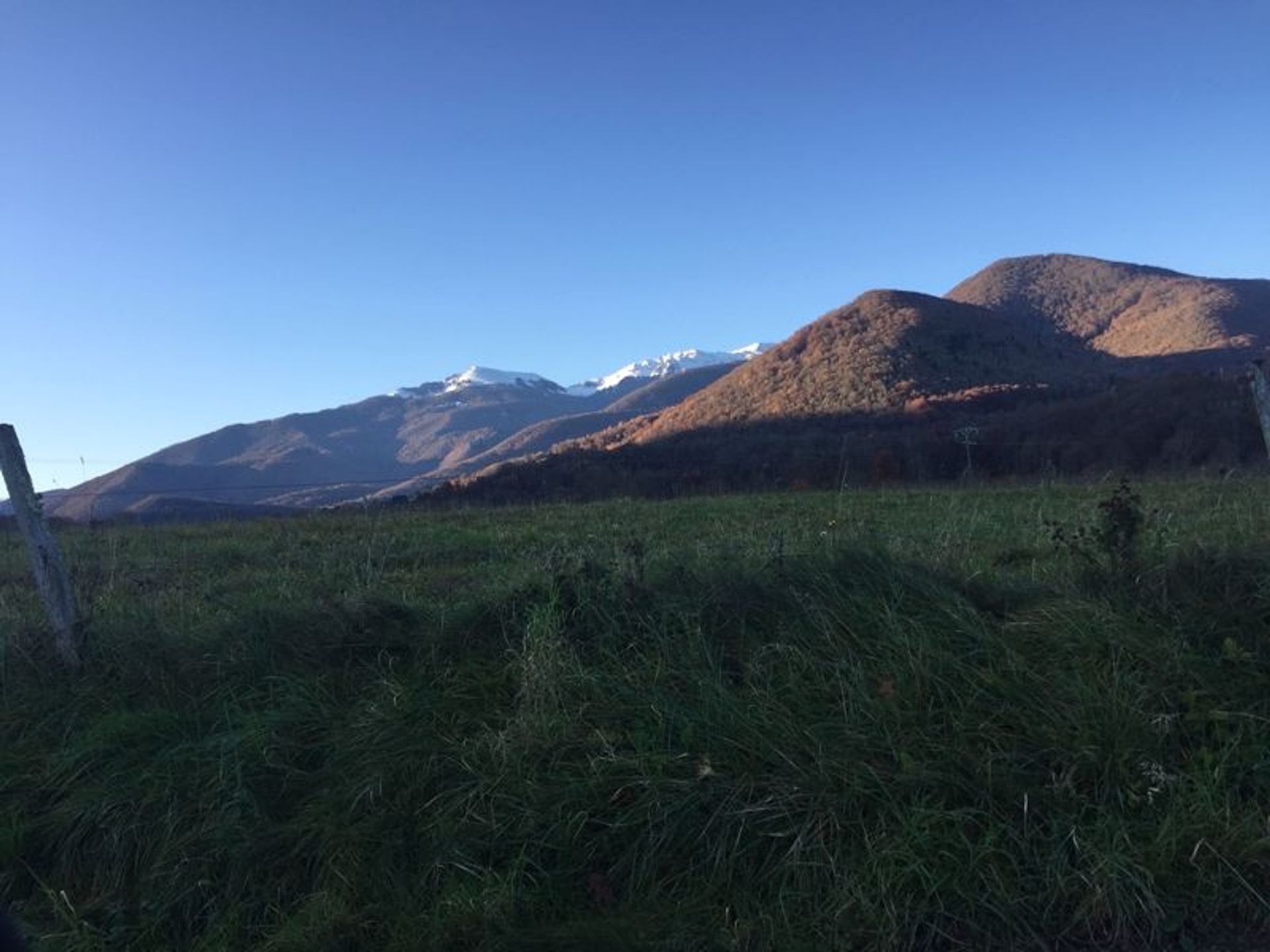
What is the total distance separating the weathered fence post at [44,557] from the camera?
18.2ft

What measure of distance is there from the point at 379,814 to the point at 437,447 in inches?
5193

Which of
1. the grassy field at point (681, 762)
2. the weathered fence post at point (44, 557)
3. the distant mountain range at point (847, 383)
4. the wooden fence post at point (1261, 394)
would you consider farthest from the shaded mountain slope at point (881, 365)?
the grassy field at point (681, 762)

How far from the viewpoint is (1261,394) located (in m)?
5.52

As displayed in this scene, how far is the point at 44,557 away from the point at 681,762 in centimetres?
405

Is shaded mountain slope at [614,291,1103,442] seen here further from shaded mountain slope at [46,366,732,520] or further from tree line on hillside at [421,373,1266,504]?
shaded mountain slope at [46,366,732,520]

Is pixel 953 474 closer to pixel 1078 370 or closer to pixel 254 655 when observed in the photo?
pixel 254 655

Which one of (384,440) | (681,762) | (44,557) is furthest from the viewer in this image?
(384,440)

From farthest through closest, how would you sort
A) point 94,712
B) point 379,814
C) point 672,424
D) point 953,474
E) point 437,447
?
point 437,447 < point 672,424 < point 953,474 < point 94,712 < point 379,814

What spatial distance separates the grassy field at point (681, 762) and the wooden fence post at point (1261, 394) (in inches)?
26.9

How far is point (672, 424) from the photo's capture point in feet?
224

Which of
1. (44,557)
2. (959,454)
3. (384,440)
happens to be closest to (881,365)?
(959,454)

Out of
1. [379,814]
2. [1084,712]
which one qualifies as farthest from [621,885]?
[1084,712]

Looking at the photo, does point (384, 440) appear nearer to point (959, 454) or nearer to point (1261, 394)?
point (959, 454)

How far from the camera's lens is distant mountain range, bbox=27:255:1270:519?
5159 centimetres
